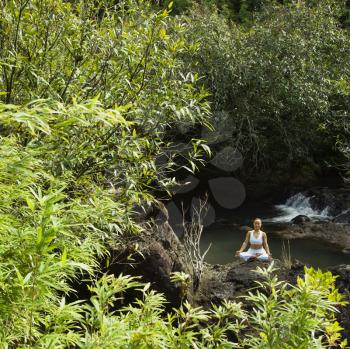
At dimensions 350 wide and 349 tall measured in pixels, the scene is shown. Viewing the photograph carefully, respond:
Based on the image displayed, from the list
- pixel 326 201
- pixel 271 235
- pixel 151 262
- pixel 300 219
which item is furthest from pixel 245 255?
pixel 326 201

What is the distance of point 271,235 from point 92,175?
10.1 m

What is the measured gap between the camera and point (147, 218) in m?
7.74

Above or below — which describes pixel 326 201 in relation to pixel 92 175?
below

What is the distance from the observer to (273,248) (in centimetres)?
1273

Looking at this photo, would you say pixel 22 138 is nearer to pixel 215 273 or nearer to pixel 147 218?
pixel 147 218

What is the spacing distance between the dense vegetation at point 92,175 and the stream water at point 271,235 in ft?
19.5

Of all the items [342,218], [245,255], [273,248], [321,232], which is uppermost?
[245,255]

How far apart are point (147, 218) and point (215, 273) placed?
69.4 inches

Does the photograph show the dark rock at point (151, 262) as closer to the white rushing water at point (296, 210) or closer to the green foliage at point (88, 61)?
the green foliage at point (88, 61)

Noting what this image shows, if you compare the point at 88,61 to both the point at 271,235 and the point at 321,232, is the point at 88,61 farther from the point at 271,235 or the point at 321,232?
the point at 321,232

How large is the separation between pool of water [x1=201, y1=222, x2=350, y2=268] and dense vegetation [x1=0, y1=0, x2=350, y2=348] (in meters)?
5.68

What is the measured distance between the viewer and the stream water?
11.8 m

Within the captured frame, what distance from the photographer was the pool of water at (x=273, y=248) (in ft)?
38.1

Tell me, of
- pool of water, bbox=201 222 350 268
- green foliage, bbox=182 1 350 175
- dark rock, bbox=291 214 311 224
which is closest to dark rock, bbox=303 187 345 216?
dark rock, bbox=291 214 311 224
